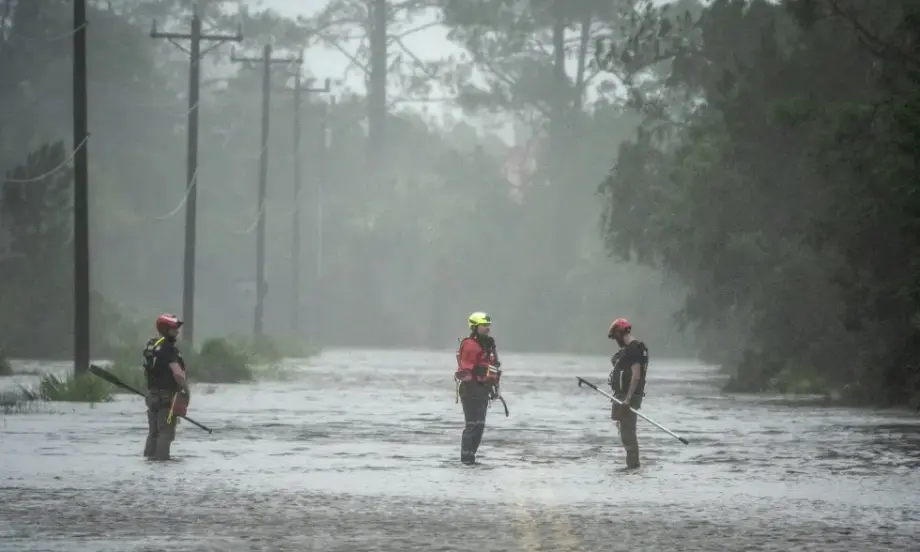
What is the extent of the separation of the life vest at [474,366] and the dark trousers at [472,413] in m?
0.08

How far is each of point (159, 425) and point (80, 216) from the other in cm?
1817

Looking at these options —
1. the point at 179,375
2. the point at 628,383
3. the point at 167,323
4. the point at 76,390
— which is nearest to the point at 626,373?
the point at 628,383

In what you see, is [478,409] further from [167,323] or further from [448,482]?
[167,323]

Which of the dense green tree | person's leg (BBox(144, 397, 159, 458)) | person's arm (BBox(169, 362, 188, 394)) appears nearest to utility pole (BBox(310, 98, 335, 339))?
the dense green tree

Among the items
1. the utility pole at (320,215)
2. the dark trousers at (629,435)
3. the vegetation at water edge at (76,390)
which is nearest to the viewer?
the dark trousers at (629,435)

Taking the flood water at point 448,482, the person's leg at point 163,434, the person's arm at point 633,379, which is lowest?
the flood water at point 448,482

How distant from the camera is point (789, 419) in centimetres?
3303

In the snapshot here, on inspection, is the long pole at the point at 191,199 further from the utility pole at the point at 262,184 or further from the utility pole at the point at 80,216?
the utility pole at the point at 262,184

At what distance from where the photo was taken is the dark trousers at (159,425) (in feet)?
70.5

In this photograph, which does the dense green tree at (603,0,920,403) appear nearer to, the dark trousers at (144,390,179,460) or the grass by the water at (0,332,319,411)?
the grass by the water at (0,332,319,411)

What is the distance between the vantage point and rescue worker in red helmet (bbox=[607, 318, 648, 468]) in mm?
21250

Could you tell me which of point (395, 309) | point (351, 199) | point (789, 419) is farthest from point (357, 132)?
point (789, 419)

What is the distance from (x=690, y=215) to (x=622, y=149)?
8493 mm

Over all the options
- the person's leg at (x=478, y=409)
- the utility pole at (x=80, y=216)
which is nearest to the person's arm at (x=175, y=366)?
the person's leg at (x=478, y=409)
